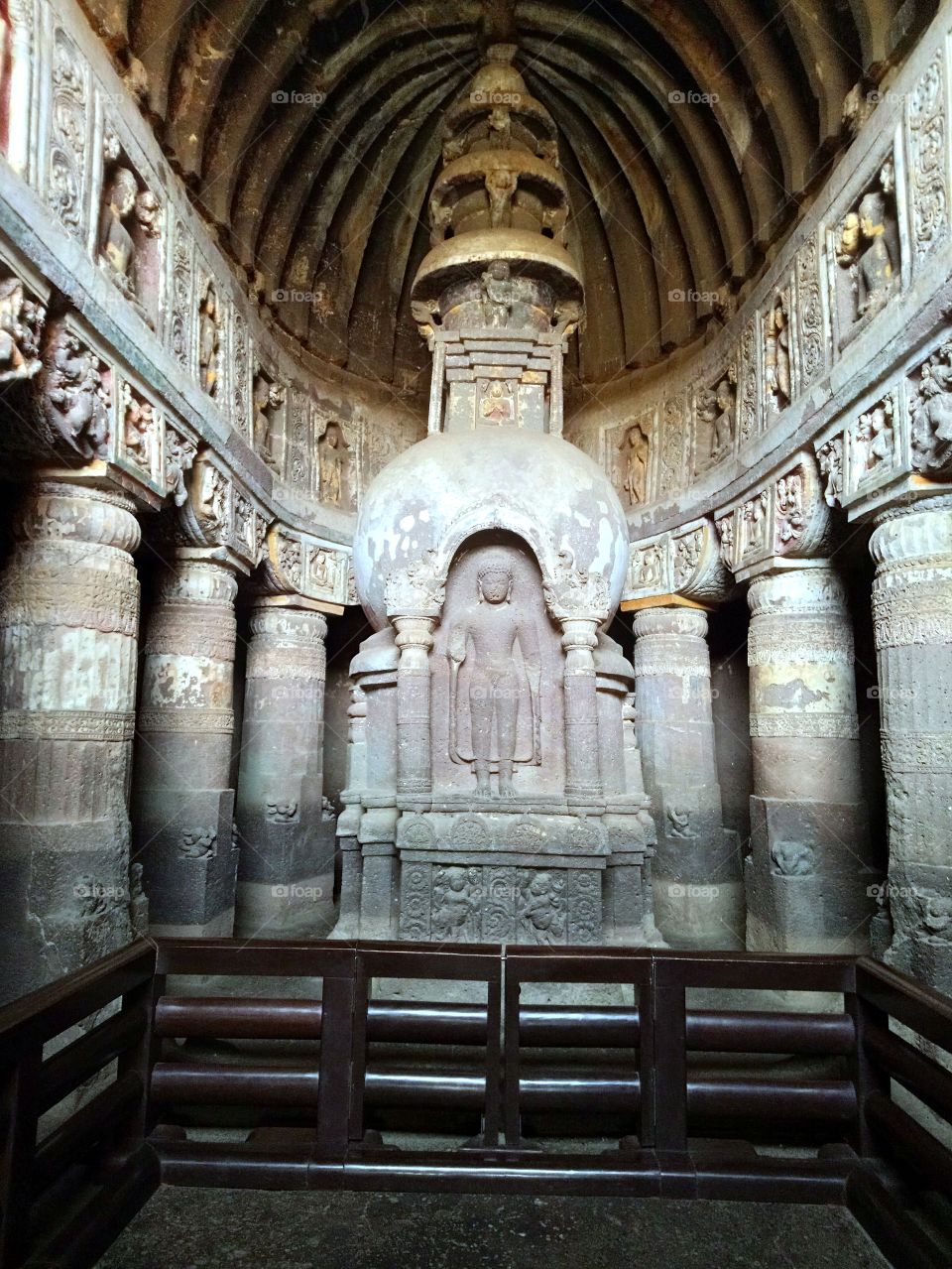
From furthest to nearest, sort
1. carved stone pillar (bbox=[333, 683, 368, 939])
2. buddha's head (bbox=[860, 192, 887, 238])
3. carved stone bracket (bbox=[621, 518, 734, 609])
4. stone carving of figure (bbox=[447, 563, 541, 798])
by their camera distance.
Answer: carved stone bracket (bbox=[621, 518, 734, 609]) → buddha's head (bbox=[860, 192, 887, 238]) → stone carving of figure (bbox=[447, 563, 541, 798]) → carved stone pillar (bbox=[333, 683, 368, 939])

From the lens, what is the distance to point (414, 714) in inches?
227

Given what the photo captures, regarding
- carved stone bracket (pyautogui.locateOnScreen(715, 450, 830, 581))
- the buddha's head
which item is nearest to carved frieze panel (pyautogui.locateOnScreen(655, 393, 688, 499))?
carved stone bracket (pyautogui.locateOnScreen(715, 450, 830, 581))

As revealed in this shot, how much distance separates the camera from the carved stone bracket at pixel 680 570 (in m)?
9.30

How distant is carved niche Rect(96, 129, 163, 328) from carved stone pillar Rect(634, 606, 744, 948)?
6.57 meters

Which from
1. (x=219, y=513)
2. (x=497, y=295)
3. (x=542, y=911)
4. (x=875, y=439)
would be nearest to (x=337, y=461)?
(x=497, y=295)

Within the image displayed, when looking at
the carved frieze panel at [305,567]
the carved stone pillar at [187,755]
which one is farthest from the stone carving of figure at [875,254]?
the carved frieze panel at [305,567]

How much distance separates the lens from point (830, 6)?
698 cm

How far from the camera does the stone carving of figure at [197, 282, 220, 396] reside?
7.79 metres

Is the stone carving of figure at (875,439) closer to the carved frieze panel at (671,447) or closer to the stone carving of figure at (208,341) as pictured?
the carved frieze panel at (671,447)

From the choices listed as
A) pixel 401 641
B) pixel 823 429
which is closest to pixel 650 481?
pixel 823 429

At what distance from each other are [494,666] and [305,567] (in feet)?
16.2

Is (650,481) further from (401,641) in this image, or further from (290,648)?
(401,641)

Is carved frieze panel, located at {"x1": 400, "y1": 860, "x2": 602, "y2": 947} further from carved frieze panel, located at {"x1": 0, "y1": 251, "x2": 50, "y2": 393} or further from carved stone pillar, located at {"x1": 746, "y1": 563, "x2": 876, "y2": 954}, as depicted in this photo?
carved frieze panel, located at {"x1": 0, "y1": 251, "x2": 50, "y2": 393}

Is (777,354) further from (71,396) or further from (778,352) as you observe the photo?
(71,396)
